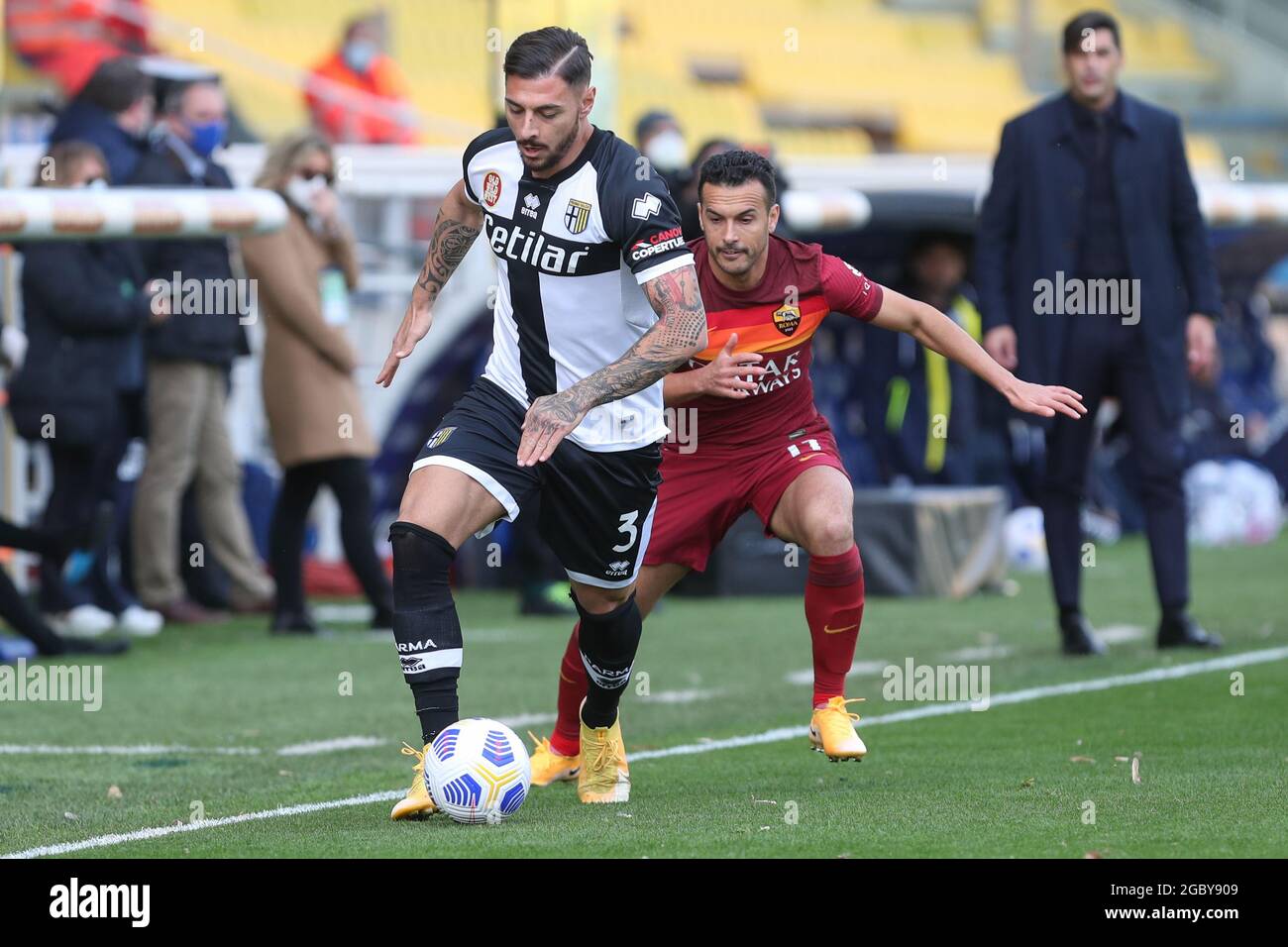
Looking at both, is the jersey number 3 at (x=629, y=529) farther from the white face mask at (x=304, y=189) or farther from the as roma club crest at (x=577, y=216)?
the white face mask at (x=304, y=189)

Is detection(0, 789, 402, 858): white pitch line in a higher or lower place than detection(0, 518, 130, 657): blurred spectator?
lower

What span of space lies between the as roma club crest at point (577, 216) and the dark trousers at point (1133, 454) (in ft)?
13.4

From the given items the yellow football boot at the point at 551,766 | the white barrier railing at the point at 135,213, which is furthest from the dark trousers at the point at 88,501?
the yellow football boot at the point at 551,766

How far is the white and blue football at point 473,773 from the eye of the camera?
17.5 ft

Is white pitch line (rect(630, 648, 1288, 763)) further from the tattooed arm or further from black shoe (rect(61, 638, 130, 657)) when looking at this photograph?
black shoe (rect(61, 638, 130, 657))

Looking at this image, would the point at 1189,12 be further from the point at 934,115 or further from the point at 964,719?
the point at 964,719

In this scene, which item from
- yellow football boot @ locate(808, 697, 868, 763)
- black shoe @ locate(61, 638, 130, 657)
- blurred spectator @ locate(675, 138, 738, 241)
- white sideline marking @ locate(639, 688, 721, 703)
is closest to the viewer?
yellow football boot @ locate(808, 697, 868, 763)

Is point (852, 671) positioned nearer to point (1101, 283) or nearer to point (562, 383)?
point (1101, 283)

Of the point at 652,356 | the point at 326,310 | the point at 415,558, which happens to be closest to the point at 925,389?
the point at 326,310

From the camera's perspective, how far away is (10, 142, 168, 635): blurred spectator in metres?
10.0

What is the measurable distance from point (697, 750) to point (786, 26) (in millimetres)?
18519

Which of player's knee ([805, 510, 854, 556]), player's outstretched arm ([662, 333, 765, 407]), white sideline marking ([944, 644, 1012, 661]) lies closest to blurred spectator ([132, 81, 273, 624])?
white sideline marking ([944, 644, 1012, 661])

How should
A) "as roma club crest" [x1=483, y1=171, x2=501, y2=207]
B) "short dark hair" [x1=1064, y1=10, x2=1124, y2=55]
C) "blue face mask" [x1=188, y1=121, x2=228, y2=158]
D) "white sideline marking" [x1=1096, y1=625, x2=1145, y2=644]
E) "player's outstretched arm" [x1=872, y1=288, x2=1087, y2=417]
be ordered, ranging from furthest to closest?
"blue face mask" [x1=188, y1=121, x2=228, y2=158] → "white sideline marking" [x1=1096, y1=625, x2=1145, y2=644] → "short dark hair" [x1=1064, y1=10, x2=1124, y2=55] → "player's outstretched arm" [x1=872, y1=288, x2=1087, y2=417] → "as roma club crest" [x1=483, y1=171, x2=501, y2=207]

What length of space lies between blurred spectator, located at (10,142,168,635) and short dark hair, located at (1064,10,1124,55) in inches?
164
